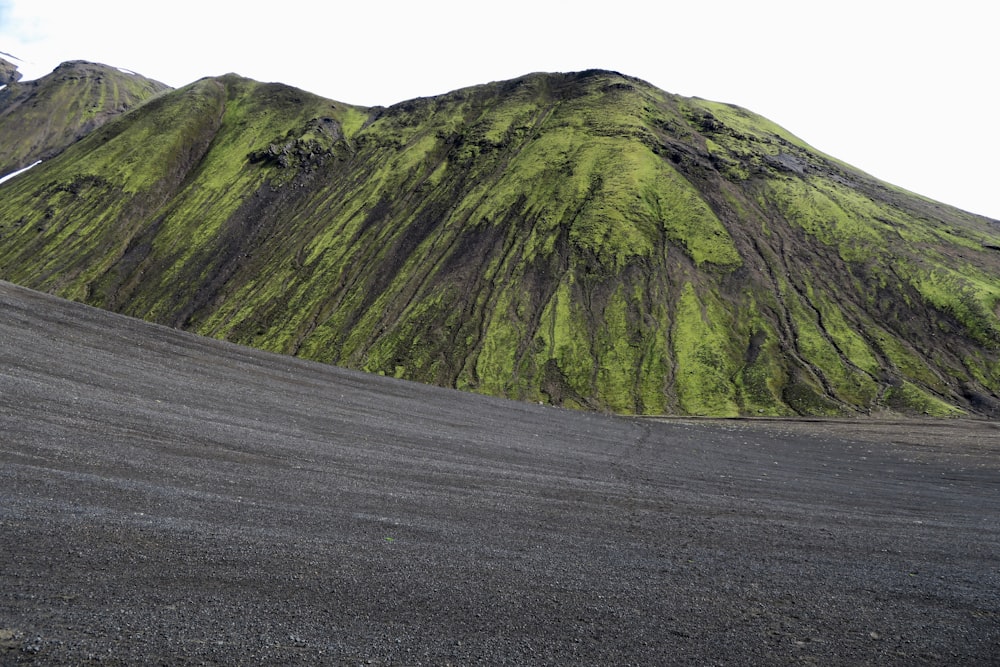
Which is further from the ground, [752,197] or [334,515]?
[752,197]

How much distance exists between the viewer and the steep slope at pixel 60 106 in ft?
421

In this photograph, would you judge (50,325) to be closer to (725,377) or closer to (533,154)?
(725,377)

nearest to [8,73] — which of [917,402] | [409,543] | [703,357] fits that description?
[703,357]

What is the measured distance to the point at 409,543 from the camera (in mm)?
10438

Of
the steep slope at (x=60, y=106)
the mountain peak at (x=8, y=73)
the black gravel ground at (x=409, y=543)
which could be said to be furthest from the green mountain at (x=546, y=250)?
the mountain peak at (x=8, y=73)

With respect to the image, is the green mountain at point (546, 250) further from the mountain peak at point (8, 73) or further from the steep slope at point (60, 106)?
the mountain peak at point (8, 73)

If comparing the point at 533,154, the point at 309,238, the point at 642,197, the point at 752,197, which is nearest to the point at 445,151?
the point at 533,154

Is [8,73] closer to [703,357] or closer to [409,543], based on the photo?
[703,357]

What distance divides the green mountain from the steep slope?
3244 centimetres

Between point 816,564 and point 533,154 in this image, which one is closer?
point 816,564

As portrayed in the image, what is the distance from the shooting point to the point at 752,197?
6975 centimetres

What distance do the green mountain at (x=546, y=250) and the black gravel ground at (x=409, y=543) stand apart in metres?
28.9

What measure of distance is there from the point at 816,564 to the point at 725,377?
38997 millimetres

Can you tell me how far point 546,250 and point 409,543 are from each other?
55040mm
